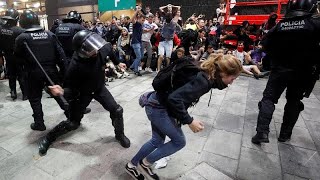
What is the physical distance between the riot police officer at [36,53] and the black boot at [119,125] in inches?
50.2

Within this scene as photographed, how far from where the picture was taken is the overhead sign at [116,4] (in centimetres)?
660

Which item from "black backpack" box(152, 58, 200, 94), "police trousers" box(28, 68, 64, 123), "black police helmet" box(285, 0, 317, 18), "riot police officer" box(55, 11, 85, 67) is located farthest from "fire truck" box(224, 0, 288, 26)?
"black backpack" box(152, 58, 200, 94)

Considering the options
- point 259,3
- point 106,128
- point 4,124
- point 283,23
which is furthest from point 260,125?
point 259,3

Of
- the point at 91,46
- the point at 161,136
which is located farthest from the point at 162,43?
the point at 161,136

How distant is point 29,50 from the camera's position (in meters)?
3.18

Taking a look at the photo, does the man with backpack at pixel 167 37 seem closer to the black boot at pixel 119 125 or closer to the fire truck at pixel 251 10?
the fire truck at pixel 251 10

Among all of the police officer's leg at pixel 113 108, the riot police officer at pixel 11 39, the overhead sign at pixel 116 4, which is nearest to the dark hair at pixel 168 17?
the overhead sign at pixel 116 4

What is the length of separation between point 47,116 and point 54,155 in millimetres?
1508

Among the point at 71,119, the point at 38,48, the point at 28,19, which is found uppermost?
the point at 28,19

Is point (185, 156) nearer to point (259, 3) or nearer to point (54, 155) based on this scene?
point (54, 155)

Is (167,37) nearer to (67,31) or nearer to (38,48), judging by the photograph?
(67,31)

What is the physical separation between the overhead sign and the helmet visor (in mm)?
4309

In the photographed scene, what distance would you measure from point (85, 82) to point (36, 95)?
120 cm

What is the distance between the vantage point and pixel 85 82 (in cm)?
286
